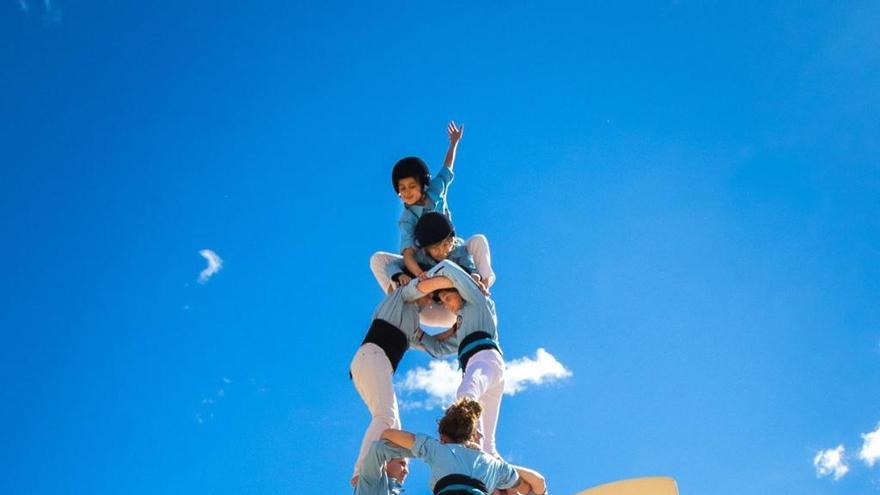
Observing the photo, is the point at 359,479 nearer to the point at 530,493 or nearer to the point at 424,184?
the point at 530,493

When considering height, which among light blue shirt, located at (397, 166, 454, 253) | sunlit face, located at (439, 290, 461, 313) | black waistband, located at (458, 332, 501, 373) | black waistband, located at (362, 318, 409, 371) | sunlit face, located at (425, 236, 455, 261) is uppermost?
light blue shirt, located at (397, 166, 454, 253)

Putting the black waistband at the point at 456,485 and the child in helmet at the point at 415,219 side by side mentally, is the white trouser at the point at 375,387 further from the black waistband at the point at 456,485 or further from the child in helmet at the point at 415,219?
the black waistband at the point at 456,485

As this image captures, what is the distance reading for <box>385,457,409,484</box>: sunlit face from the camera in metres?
5.76

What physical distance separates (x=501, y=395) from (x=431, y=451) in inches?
59.0

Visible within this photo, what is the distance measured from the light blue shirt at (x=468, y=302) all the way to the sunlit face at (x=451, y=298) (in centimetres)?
11

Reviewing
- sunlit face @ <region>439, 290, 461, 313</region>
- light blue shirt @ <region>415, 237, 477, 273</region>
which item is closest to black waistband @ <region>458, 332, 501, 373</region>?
sunlit face @ <region>439, 290, 461, 313</region>

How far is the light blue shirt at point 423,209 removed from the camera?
7.88 meters

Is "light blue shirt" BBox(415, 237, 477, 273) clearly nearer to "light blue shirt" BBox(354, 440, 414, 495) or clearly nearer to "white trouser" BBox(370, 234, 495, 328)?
"white trouser" BBox(370, 234, 495, 328)

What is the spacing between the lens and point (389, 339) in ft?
23.0

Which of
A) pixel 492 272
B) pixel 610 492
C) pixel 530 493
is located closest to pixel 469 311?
pixel 492 272

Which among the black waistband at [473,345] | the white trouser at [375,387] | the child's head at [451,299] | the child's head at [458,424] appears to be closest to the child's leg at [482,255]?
the child's head at [451,299]

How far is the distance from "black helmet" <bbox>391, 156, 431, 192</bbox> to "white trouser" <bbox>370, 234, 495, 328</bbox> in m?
0.71

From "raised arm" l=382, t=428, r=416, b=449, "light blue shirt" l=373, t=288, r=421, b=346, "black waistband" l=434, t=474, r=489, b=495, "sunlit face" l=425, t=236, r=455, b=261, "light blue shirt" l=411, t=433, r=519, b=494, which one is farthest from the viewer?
"sunlit face" l=425, t=236, r=455, b=261

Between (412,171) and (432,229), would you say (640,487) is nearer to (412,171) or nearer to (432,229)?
(432,229)
